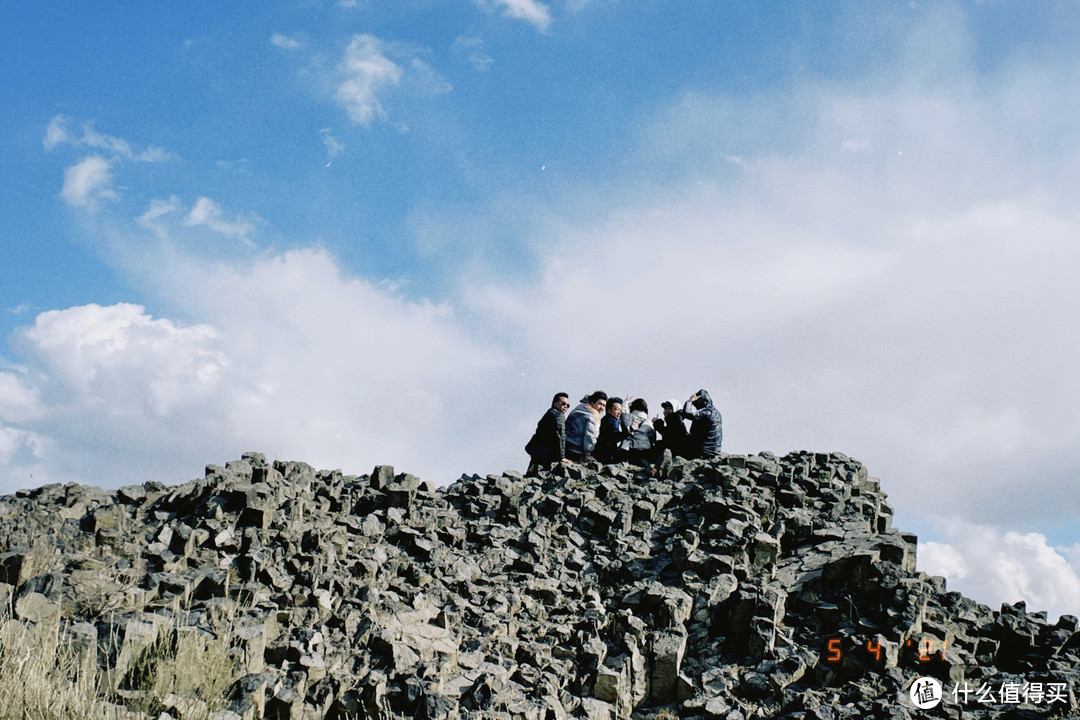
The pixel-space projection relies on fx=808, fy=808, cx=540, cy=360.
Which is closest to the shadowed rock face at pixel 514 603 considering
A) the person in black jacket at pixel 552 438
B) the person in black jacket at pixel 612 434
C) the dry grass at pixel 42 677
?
the dry grass at pixel 42 677

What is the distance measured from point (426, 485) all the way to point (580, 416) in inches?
122

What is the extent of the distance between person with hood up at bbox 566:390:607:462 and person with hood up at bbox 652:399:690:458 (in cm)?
155

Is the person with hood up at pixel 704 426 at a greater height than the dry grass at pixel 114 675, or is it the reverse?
the person with hood up at pixel 704 426

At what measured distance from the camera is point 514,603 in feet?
27.8

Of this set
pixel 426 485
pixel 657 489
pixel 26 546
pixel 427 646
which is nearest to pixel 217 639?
pixel 427 646

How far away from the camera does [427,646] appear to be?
7.50m

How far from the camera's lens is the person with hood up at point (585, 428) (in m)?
13.2

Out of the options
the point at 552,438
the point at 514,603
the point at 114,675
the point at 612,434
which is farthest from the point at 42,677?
the point at 612,434

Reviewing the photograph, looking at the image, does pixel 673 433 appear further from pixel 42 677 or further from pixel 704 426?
pixel 42 677

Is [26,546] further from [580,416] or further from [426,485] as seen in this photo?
[580,416]

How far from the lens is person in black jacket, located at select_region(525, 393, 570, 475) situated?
12844mm

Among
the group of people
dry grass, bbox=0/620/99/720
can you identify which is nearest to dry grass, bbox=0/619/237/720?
dry grass, bbox=0/620/99/720

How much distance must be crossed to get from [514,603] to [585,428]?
5027 millimetres

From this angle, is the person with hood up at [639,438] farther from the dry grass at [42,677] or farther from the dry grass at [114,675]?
the dry grass at [42,677]
